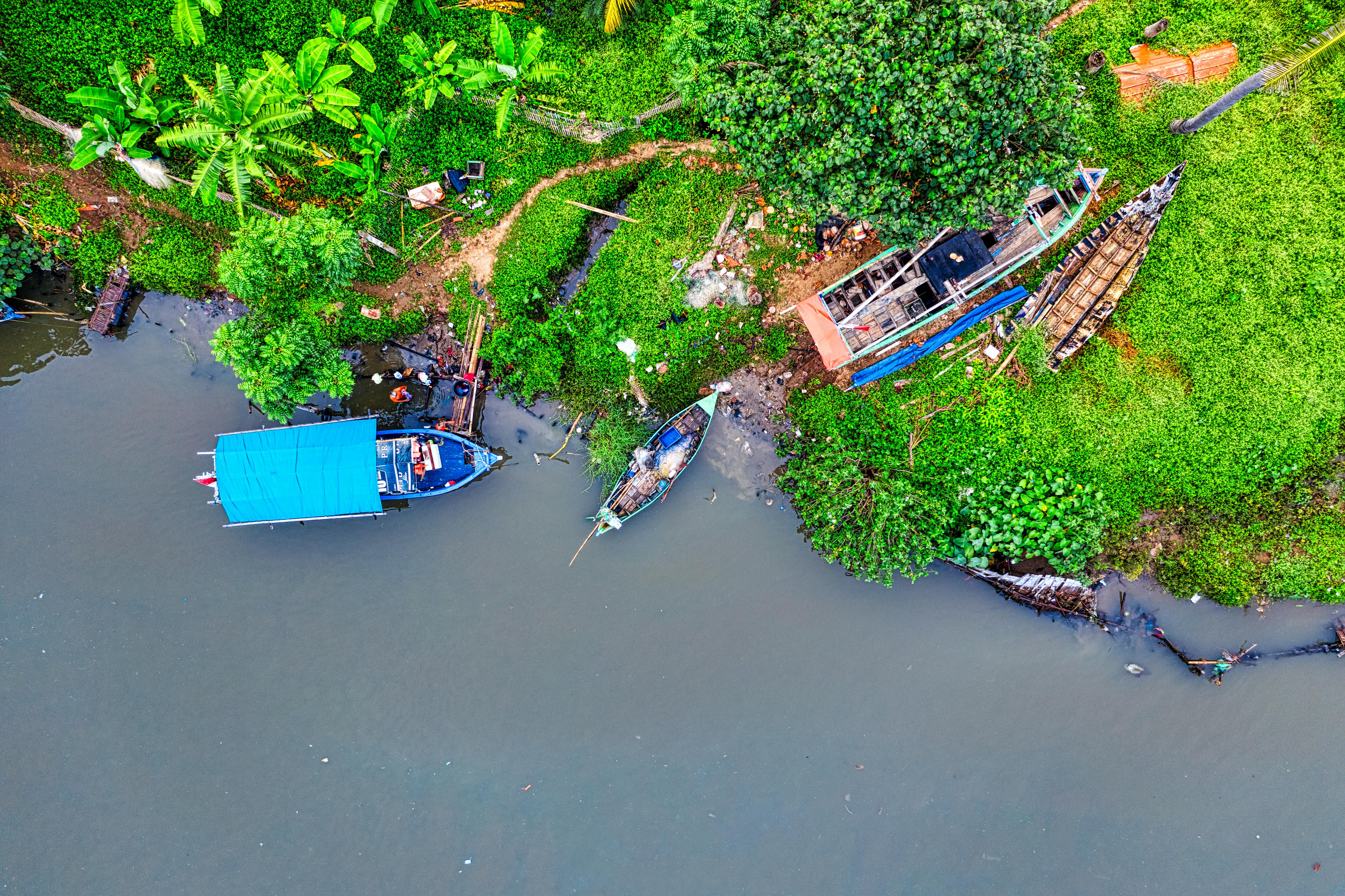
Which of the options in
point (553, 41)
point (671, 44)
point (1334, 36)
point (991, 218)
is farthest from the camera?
point (553, 41)

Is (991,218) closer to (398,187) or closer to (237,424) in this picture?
(398,187)

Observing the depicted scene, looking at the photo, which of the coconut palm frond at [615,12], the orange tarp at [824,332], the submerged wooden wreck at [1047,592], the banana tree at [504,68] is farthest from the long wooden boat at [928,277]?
the banana tree at [504,68]

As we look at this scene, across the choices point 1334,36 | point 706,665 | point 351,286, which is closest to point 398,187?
point 351,286

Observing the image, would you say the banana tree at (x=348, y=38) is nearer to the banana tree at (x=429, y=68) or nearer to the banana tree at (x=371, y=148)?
the banana tree at (x=429, y=68)

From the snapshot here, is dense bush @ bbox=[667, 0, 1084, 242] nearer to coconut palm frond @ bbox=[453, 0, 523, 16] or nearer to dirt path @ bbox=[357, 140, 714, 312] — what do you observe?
dirt path @ bbox=[357, 140, 714, 312]

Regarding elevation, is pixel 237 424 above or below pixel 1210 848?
above

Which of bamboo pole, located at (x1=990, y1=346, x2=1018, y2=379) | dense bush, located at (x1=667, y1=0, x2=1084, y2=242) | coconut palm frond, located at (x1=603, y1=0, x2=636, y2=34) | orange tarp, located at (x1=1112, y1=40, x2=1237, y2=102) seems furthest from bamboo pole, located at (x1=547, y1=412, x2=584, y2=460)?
orange tarp, located at (x1=1112, y1=40, x2=1237, y2=102)
